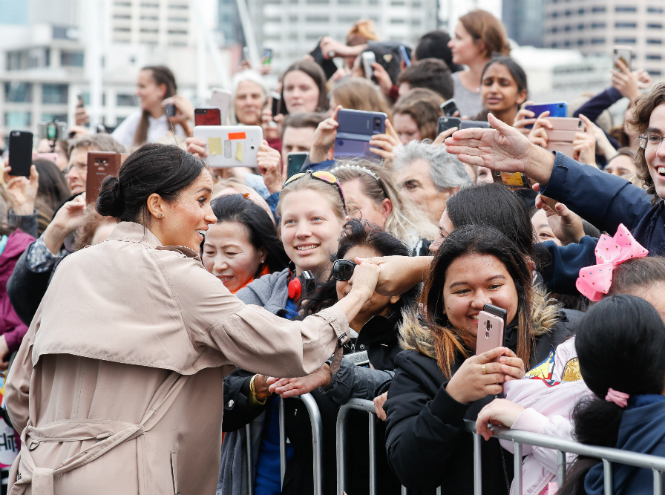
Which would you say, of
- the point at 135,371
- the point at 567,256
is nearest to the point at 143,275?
the point at 135,371

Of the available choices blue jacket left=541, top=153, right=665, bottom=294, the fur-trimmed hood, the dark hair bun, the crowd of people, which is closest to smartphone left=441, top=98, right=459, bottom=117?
the crowd of people

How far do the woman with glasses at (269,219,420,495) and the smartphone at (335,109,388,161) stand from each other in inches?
62.9

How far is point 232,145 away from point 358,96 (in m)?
1.20

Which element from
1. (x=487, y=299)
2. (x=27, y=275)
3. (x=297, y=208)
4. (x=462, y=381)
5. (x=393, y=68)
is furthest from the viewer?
(x=393, y=68)

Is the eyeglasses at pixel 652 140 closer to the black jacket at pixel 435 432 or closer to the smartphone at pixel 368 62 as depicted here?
the black jacket at pixel 435 432

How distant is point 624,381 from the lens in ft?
7.27

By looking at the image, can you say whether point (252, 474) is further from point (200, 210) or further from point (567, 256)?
point (567, 256)

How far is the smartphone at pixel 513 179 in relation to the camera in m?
3.73

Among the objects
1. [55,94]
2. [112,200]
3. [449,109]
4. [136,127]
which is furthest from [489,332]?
[55,94]

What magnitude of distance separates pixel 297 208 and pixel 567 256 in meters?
1.27

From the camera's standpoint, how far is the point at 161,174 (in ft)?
10.3

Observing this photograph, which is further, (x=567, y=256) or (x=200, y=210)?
(x=567, y=256)

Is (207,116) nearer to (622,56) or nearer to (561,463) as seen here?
(622,56)

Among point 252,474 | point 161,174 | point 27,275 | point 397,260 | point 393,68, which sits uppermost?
point 393,68
